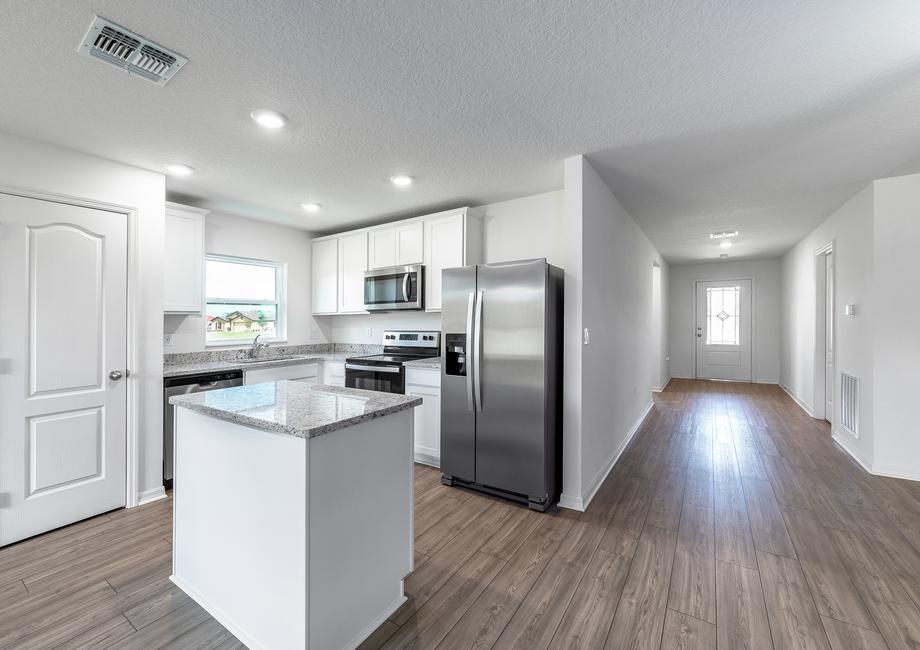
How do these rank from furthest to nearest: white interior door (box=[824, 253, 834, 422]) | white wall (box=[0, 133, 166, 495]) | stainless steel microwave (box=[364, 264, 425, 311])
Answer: white interior door (box=[824, 253, 834, 422]), stainless steel microwave (box=[364, 264, 425, 311]), white wall (box=[0, 133, 166, 495])

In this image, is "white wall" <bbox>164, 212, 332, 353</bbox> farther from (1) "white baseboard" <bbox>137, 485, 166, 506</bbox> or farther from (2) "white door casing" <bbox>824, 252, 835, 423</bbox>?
(2) "white door casing" <bbox>824, 252, 835, 423</bbox>

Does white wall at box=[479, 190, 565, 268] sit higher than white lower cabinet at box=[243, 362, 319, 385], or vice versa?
white wall at box=[479, 190, 565, 268]

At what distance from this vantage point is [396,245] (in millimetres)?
4305

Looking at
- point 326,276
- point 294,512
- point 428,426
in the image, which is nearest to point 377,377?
point 428,426

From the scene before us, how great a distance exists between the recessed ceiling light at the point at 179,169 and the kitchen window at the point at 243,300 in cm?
120

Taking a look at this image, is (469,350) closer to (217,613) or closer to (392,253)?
(392,253)

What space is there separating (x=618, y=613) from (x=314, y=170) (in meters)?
3.33

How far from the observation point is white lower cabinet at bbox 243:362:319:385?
386cm

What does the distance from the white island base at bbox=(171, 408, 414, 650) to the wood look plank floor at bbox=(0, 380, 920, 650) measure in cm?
18

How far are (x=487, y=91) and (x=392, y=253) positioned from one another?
250 cm

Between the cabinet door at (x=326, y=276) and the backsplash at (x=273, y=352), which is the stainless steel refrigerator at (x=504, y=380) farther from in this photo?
the cabinet door at (x=326, y=276)

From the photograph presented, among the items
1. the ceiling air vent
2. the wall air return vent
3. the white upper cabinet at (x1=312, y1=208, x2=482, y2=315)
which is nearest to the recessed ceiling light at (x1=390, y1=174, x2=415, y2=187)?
the white upper cabinet at (x1=312, y1=208, x2=482, y2=315)

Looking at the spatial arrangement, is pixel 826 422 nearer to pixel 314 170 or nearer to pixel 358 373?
pixel 358 373

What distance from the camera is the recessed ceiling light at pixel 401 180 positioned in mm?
3209
